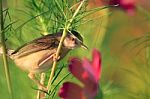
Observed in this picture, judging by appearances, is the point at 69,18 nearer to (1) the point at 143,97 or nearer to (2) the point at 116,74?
(1) the point at 143,97

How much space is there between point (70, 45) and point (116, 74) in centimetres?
68

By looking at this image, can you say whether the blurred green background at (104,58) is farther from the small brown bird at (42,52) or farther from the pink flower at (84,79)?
the pink flower at (84,79)

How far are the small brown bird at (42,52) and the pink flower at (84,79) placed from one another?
94mm

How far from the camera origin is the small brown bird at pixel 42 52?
0.93 m

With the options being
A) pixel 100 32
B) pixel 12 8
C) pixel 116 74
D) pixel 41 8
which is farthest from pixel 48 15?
pixel 116 74

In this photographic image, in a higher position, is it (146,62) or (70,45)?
(70,45)

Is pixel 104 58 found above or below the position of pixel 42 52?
below

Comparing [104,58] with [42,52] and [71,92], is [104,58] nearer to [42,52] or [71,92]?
[42,52]

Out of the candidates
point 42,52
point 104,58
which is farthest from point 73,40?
point 104,58

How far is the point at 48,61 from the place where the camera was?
0.93 metres

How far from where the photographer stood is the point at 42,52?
38.0 inches

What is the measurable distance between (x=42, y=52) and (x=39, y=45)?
0.6 inches

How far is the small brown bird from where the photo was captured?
93 centimetres

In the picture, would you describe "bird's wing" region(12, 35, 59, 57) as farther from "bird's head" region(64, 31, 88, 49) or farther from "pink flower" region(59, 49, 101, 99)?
"pink flower" region(59, 49, 101, 99)
